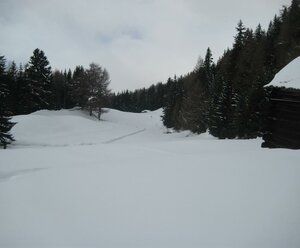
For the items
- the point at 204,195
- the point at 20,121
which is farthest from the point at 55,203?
the point at 20,121

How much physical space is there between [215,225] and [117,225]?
1.54m

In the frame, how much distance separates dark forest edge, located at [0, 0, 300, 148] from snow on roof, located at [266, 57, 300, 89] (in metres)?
10.3

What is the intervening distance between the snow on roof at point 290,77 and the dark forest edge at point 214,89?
1030 cm

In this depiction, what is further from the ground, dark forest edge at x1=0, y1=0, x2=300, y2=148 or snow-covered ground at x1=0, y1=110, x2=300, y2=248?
dark forest edge at x1=0, y1=0, x2=300, y2=148

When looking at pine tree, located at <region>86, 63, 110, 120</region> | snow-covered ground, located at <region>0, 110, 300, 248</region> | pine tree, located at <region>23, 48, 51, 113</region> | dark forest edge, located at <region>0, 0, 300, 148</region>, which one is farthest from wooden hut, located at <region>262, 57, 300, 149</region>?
pine tree, located at <region>23, 48, 51, 113</region>

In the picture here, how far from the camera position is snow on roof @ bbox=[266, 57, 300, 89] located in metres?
12.6

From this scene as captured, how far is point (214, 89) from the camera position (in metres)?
43.7

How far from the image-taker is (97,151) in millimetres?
10820

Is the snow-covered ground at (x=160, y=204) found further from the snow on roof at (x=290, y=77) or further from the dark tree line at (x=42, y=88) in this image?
the dark tree line at (x=42, y=88)

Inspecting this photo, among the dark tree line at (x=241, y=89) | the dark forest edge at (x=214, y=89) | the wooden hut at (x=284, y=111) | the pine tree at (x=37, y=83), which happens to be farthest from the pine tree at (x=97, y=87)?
the wooden hut at (x=284, y=111)

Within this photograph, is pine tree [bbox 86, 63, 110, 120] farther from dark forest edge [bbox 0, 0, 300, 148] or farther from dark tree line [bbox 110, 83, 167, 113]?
dark tree line [bbox 110, 83, 167, 113]

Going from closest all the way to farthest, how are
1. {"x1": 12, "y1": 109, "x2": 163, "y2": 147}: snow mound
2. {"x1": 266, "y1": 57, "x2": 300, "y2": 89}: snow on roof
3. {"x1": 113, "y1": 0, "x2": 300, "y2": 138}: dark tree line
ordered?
{"x1": 266, "y1": 57, "x2": 300, "y2": 89}: snow on roof, {"x1": 113, "y1": 0, "x2": 300, "y2": 138}: dark tree line, {"x1": 12, "y1": 109, "x2": 163, "y2": 147}: snow mound

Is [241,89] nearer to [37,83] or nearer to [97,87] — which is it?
[97,87]

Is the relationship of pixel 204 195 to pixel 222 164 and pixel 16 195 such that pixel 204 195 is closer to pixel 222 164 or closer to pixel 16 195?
pixel 222 164
